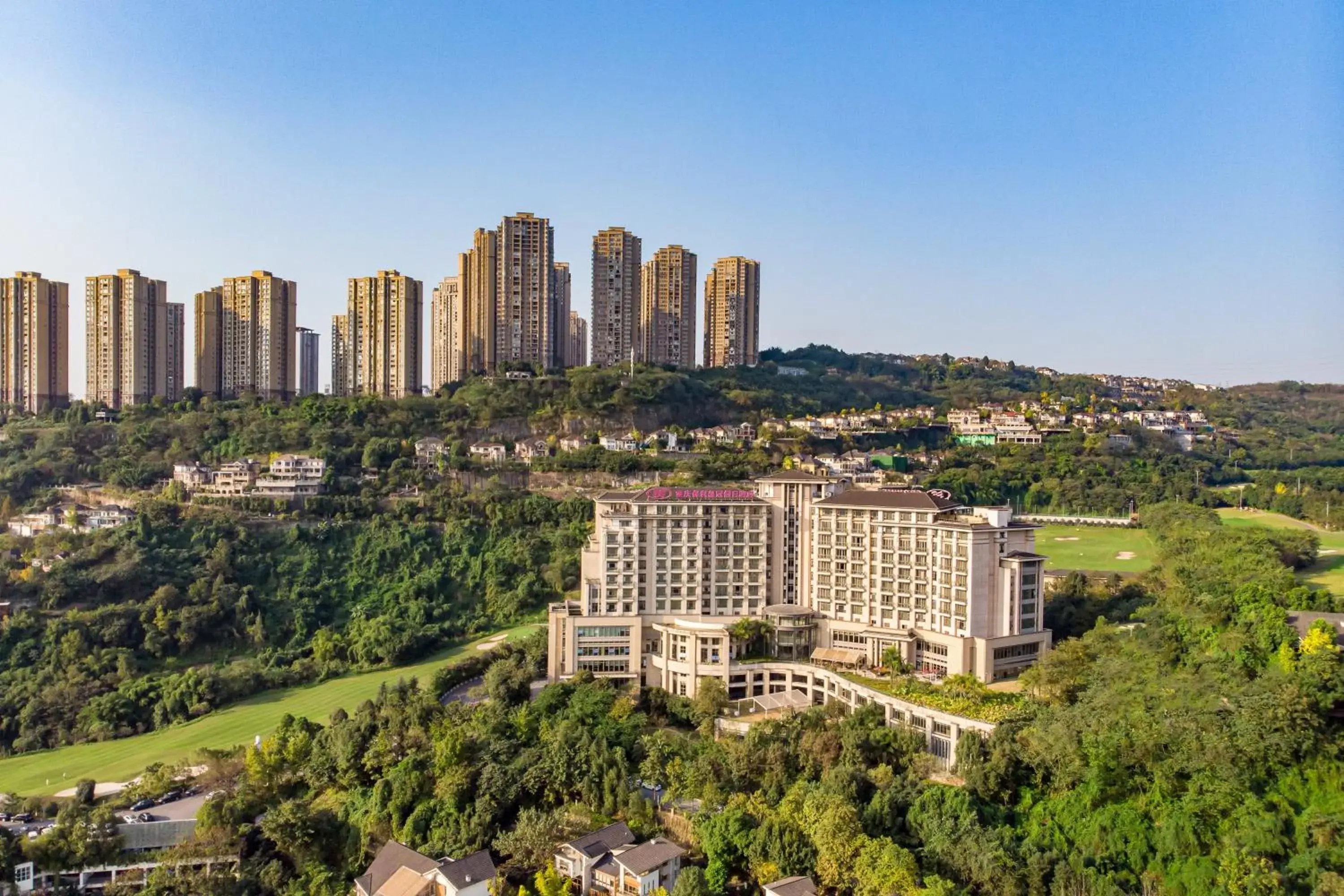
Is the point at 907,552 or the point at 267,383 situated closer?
the point at 907,552

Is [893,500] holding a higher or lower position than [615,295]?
lower

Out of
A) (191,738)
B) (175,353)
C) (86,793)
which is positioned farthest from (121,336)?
(86,793)

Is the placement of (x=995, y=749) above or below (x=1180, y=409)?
below

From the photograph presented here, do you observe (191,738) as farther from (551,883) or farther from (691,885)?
(691,885)

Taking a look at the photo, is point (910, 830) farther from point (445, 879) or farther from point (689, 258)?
point (689, 258)

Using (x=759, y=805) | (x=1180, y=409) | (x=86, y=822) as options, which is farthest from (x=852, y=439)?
(x=86, y=822)

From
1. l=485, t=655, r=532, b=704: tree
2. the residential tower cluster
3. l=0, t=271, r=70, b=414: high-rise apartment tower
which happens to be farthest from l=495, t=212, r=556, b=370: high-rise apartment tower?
l=485, t=655, r=532, b=704: tree

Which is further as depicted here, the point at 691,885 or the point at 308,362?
the point at 308,362
